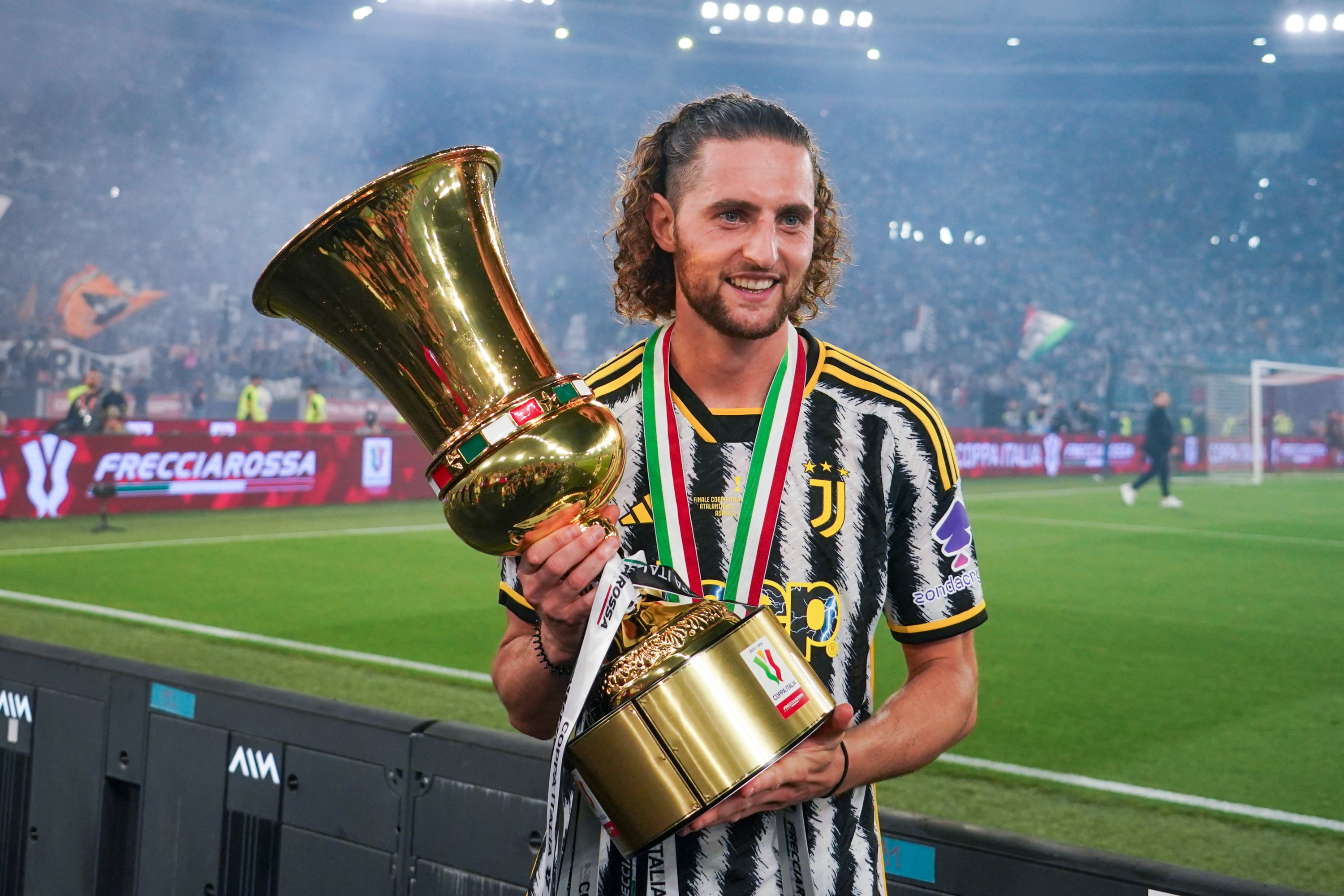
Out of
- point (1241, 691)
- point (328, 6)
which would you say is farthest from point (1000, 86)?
point (1241, 691)

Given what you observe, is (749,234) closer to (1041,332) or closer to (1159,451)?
(1159,451)

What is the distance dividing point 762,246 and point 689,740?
24.9 inches

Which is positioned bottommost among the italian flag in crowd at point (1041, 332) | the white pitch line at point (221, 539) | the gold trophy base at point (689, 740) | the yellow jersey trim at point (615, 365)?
the white pitch line at point (221, 539)

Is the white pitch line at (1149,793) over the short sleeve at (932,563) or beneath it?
beneath

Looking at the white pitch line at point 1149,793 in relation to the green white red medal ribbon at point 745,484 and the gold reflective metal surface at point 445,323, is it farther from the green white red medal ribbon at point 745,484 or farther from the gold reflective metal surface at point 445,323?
the gold reflective metal surface at point 445,323

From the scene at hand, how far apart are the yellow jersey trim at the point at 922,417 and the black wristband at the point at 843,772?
16.5 inches

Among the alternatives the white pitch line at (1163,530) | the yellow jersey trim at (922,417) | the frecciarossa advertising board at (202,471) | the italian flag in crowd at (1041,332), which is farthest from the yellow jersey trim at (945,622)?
the italian flag in crowd at (1041,332)

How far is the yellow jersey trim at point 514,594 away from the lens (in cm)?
153

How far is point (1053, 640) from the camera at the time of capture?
6.43 m

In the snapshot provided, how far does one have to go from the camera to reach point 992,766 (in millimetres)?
4156

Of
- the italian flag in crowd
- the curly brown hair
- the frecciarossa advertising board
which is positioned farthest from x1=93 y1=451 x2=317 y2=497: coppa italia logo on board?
the italian flag in crowd

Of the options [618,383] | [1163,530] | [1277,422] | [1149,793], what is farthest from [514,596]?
[1277,422]

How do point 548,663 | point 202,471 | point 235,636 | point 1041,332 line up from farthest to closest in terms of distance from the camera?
point 1041,332, point 202,471, point 235,636, point 548,663

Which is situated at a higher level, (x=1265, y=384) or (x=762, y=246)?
(x=1265, y=384)
